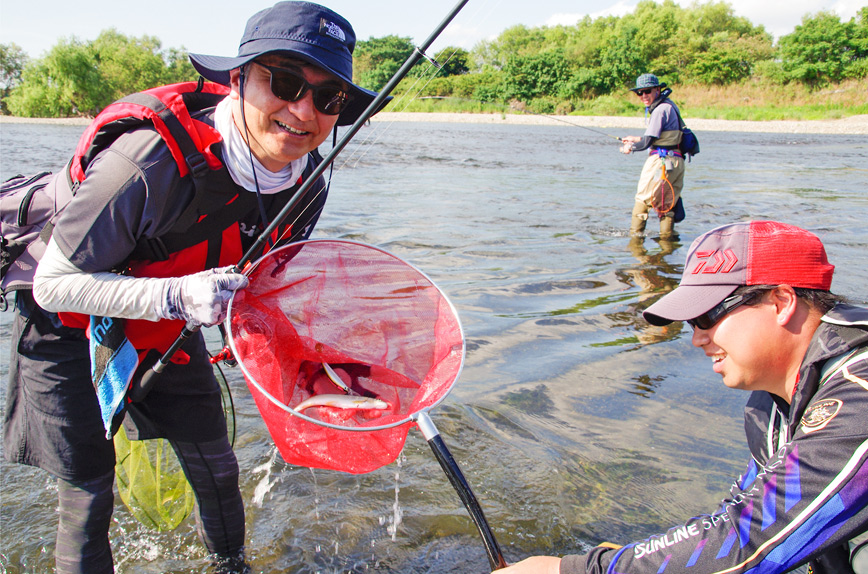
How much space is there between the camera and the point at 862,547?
1.54 m

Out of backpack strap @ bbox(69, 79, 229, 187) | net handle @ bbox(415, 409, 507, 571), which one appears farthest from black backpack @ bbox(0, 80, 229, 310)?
net handle @ bbox(415, 409, 507, 571)

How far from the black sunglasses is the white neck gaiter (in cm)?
21

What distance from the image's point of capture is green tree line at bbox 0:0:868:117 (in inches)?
1780

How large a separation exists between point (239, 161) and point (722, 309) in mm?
1571

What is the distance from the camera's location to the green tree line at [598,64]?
45.2 meters

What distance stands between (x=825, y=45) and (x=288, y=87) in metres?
66.9

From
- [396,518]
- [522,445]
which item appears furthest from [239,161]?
[522,445]

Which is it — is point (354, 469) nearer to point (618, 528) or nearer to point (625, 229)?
point (618, 528)

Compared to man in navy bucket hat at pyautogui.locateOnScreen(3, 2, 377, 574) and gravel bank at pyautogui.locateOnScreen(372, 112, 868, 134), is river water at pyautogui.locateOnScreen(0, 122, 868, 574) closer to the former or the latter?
man in navy bucket hat at pyautogui.locateOnScreen(3, 2, 377, 574)

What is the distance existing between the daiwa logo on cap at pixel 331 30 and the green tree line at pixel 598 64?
3066cm

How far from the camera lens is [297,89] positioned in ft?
6.33

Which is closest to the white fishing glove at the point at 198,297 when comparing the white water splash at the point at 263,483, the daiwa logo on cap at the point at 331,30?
the daiwa logo on cap at the point at 331,30

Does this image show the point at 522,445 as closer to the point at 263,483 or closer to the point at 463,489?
the point at 263,483

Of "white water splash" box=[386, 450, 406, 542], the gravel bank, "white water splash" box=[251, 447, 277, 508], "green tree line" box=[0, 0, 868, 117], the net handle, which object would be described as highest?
"green tree line" box=[0, 0, 868, 117]
